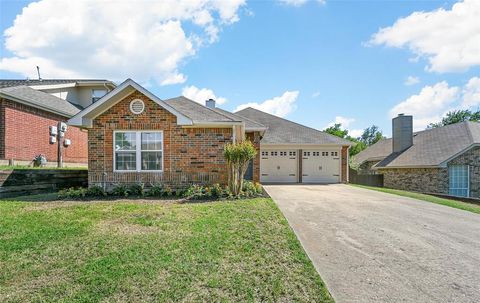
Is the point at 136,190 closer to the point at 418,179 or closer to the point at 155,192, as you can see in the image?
the point at 155,192

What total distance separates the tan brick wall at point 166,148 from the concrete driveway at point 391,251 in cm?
371

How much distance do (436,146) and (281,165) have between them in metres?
10.5

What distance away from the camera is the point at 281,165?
1859cm

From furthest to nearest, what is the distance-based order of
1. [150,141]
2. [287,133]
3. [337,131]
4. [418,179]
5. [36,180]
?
1. [337,131]
2. [287,133]
3. [418,179]
4. [150,141]
5. [36,180]

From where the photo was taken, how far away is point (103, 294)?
3537 mm

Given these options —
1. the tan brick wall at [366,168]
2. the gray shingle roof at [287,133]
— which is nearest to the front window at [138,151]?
the gray shingle roof at [287,133]

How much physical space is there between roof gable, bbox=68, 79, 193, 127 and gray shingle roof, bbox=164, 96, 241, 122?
0.57 metres

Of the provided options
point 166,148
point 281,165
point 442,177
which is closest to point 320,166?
point 281,165

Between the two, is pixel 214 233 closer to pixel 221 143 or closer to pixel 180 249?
pixel 180 249

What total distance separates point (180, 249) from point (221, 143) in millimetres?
6435

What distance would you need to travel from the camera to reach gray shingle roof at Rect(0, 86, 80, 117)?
12.0 metres

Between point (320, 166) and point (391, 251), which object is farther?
point (320, 166)

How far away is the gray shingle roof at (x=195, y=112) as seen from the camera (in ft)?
35.7

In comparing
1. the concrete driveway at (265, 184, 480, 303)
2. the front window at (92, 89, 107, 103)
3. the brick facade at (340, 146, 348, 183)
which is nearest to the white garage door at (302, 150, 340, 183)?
the brick facade at (340, 146, 348, 183)
